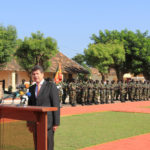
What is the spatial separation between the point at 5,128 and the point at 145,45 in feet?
134

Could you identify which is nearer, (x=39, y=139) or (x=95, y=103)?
(x=39, y=139)

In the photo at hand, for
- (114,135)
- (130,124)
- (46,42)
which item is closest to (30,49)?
(46,42)

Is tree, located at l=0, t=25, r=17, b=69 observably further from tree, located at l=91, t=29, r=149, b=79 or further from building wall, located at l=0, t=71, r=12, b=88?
tree, located at l=91, t=29, r=149, b=79

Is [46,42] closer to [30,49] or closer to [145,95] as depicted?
[30,49]

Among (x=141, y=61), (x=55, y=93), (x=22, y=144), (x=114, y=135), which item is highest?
(x=141, y=61)

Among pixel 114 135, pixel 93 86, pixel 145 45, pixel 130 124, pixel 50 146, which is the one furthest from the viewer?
pixel 145 45

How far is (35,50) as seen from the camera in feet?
107

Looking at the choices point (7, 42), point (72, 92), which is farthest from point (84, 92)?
point (7, 42)

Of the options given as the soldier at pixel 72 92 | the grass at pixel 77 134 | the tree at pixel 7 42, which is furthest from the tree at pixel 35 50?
the grass at pixel 77 134

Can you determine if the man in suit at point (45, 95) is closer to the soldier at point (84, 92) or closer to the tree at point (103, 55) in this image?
the soldier at point (84, 92)

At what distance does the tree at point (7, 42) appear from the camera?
29297 mm

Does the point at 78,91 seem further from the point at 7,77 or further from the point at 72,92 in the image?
the point at 7,77

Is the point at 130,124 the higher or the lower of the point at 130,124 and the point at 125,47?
the lower

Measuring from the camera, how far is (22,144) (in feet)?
12.1
